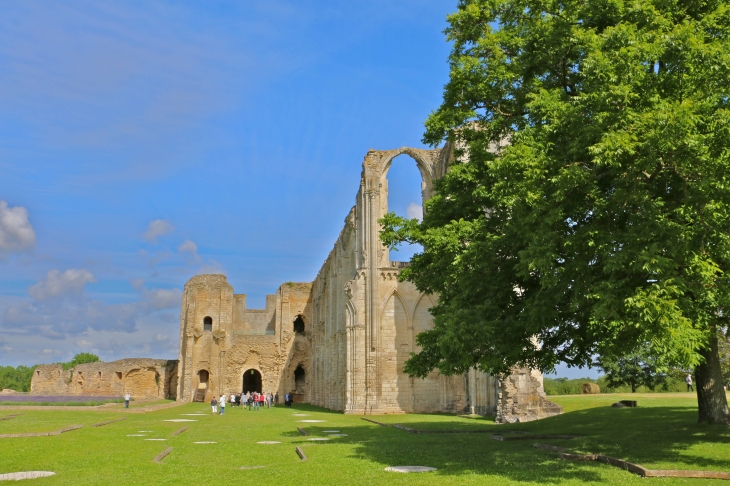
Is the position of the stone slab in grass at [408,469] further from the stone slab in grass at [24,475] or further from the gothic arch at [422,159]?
the gothic arch at [422,159]

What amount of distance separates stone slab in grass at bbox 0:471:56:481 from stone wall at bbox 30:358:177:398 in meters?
50.3

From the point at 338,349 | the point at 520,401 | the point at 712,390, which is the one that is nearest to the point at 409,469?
the point at 712,390

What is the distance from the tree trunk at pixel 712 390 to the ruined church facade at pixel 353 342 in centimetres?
722

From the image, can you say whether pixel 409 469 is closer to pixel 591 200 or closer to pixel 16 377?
pixel 591 200

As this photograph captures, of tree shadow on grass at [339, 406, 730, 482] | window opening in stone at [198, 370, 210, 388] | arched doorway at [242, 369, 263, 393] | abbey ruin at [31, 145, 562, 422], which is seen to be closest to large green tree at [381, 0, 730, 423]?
tree shadow on grass at [339, 406, 730, 482]

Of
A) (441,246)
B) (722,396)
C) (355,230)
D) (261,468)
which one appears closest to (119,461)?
(261,468)

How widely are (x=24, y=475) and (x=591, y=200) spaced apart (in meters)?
9.71

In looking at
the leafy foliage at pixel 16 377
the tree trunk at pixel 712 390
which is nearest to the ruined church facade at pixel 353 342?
the tree trunk at pixel 712 390

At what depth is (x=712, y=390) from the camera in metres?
12.5

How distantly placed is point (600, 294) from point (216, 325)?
5057 centimetres

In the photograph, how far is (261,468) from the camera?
10.4 metres

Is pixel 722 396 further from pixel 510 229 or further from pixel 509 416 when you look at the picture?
pixel 509 416

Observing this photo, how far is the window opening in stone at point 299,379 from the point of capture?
188 ft

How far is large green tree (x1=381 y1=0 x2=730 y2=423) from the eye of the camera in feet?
29.5
